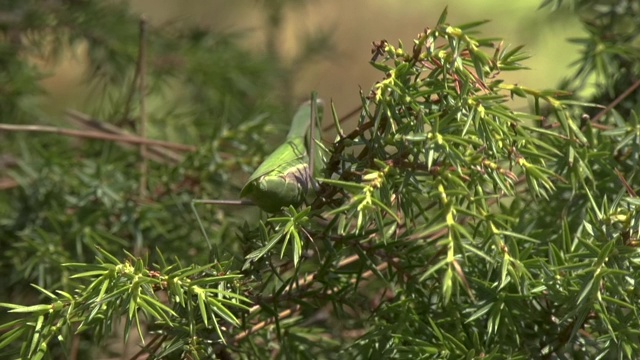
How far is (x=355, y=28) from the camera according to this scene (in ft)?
5.05

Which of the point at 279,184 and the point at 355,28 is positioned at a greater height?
the point at 279,184

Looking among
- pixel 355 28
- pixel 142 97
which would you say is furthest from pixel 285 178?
pixel 355 28

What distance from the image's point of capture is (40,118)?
0.78 metres

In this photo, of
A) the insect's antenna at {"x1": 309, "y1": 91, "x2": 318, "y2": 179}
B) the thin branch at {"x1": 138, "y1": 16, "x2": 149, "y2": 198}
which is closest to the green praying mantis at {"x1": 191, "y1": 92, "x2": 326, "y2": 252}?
the insect's antenna at {"x1": 309, "y1": 91, "x2": 318, "y2": 179}

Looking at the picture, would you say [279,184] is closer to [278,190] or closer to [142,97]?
[278,190]

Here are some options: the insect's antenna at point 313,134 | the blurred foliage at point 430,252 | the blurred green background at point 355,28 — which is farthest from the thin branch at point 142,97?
the blurred green background at point 355,28

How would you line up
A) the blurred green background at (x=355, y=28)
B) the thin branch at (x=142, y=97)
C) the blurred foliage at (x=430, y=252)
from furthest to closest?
1. the blurred green background at (x=355, y=28)
2. the thin branch at (x=142, y=97)
3. the blurred foliage at (x=430, y=252)

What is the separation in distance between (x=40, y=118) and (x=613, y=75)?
1.78 feet

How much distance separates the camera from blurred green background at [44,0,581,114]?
121cm

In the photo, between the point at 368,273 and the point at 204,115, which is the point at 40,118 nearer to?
the point at 204,115

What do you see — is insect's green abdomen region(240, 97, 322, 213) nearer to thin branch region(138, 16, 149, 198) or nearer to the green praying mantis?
the green praying mantis

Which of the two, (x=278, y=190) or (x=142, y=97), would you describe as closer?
(x=278, y=190)

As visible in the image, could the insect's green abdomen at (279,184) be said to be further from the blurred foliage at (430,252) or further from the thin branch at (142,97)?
the thin branch at (142,97)

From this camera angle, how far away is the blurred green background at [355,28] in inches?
47.7
